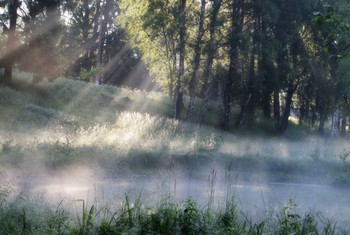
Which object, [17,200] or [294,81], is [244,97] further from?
[17,200]

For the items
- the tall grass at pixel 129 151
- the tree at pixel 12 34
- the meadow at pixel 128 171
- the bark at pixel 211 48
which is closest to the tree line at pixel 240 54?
the bark at pixel 211 48

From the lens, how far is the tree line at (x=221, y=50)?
878 inches

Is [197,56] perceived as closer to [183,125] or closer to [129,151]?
[183,125]

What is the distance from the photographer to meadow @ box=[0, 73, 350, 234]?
18.6 ft

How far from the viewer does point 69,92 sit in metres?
26.2

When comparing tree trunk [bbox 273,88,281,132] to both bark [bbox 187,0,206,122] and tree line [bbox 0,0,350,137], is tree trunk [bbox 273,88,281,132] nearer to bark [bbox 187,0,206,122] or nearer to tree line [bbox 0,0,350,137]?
tree line [bbox 0,0,350,137]

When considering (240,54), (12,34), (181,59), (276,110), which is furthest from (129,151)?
(276,110)

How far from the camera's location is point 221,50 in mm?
25875

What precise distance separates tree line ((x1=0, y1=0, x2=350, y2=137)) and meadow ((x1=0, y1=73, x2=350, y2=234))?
9.38ft

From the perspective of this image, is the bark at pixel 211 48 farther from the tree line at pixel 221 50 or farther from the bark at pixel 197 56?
the bark at pixel 197 56

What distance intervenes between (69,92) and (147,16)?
21.4 ft

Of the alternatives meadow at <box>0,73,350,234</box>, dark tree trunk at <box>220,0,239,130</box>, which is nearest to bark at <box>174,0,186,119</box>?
dark tree trunk at <box>220,0,239,130</box>

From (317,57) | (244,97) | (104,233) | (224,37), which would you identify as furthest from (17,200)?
(317,57)

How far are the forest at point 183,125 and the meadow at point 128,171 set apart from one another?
0.04 meters
